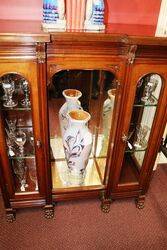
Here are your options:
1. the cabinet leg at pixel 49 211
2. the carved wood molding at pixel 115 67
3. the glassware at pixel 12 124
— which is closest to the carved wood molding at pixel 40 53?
the carved wood molding at pixel 115 67

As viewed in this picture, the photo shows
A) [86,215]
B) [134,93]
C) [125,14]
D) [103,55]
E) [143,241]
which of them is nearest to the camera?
[103,55]

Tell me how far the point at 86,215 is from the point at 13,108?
0.91 meters

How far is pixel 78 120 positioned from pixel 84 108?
5.8 inches

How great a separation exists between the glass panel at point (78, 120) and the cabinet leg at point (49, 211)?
140mm

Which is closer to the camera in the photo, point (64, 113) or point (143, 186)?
point (64, 113)

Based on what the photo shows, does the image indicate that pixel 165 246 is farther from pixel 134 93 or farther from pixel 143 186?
pixel 134 93

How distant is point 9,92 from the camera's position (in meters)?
1.21

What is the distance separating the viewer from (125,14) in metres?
1.38

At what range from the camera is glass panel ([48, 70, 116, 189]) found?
4.42ft

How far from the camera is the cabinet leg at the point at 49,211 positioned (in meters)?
1.57

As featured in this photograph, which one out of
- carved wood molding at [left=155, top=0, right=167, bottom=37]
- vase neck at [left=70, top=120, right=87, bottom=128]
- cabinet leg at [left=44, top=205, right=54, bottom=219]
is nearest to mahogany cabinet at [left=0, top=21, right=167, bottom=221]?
cabinet leg at [left=44, top=205, right=54, bottom=219]

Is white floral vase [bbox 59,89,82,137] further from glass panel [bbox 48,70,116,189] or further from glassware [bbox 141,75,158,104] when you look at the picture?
glassware [bbox 141,75,158,104]

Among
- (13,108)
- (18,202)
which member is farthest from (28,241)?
(13,108)

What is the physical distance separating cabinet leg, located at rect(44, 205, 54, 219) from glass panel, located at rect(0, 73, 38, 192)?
16cm
